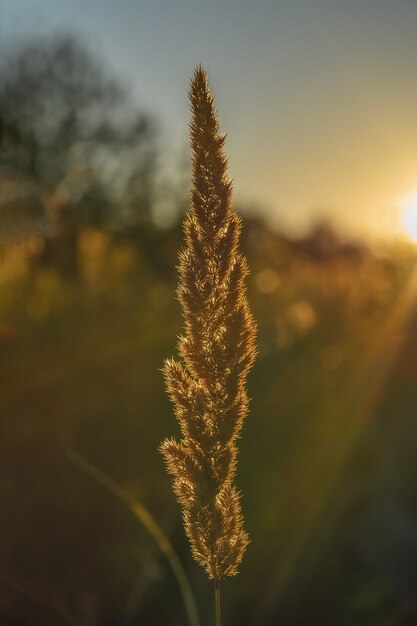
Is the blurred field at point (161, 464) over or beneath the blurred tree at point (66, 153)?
beneath

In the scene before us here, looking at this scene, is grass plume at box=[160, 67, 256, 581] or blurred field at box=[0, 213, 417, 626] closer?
grass plume at box=[160, 67, 256, 581]

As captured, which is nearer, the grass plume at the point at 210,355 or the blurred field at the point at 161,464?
the grass plume at the point at 210,355

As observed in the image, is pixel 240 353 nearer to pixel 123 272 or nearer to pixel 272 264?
pixel 123 272

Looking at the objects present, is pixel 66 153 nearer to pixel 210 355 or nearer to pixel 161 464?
pixel 161 464

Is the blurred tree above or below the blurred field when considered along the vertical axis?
above

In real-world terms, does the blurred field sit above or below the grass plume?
below

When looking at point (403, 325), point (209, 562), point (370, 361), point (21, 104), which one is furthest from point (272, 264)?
point (209, 562)
